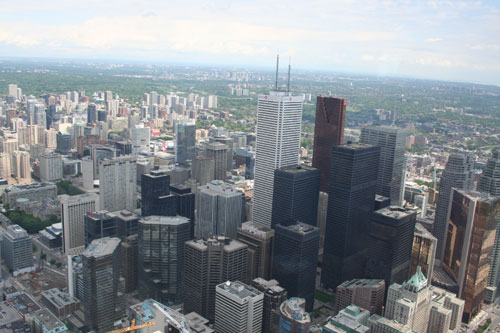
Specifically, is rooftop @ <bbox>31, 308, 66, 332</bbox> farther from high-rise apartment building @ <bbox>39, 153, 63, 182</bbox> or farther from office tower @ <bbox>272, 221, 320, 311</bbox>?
high-rise apartment building @ <bbox>39, 153, 63, 182</bbox>

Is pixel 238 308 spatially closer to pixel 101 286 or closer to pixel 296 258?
pixel 296 258

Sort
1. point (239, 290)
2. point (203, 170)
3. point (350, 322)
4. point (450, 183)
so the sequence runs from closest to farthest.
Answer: point (350, 322)
point (239, 290)
point (450, 183)
point (203, 170)

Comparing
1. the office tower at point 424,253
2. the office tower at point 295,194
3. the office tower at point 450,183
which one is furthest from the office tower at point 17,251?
the office tower at point 450,183

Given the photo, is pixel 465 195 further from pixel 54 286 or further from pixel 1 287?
pixel 1 287

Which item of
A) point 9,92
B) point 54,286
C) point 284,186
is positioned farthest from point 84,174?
point 9,92

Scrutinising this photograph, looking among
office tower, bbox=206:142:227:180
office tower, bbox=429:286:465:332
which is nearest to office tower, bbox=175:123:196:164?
office tower, bbox=206:142:227:180

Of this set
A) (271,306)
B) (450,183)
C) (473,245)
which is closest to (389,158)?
(450,183)
